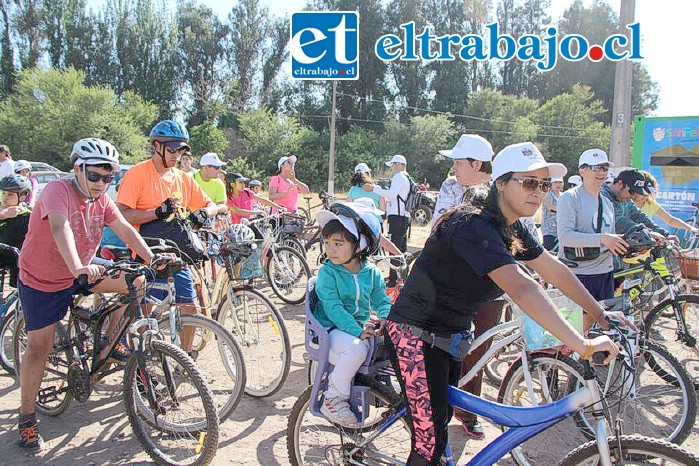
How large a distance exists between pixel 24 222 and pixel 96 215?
2.46 metres

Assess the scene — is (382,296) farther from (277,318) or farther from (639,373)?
(639,373)

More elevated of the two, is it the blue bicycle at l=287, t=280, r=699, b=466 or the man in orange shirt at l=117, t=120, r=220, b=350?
the man in orange shirt at l=117, t=120, r=220, b=350

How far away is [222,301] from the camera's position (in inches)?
180

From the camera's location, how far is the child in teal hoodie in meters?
2.97

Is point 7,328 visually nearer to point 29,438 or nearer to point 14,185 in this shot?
point 29,438

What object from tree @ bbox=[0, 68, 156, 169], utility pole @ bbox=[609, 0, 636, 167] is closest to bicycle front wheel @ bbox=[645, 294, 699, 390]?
utility pole @ bbox=[609, 0, 636, 167]

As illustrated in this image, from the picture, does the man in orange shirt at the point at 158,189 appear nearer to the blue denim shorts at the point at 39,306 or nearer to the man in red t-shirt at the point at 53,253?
the man in red t-shirt at the point at 53,253

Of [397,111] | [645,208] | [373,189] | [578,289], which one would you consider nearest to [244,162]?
[397,111]

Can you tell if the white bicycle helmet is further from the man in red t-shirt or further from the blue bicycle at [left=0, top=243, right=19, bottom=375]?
the blue bicycle at [left=0, top=243, right=19, bottom=375]

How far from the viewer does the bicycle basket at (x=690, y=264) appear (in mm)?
4352

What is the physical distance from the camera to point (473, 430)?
3.83 metres

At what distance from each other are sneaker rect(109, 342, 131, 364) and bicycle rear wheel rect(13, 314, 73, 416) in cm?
41

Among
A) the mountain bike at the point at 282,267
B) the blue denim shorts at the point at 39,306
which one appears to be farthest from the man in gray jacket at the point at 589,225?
the blue denim shorts at the point at 39,306

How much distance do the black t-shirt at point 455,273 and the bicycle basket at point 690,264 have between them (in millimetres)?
2623
